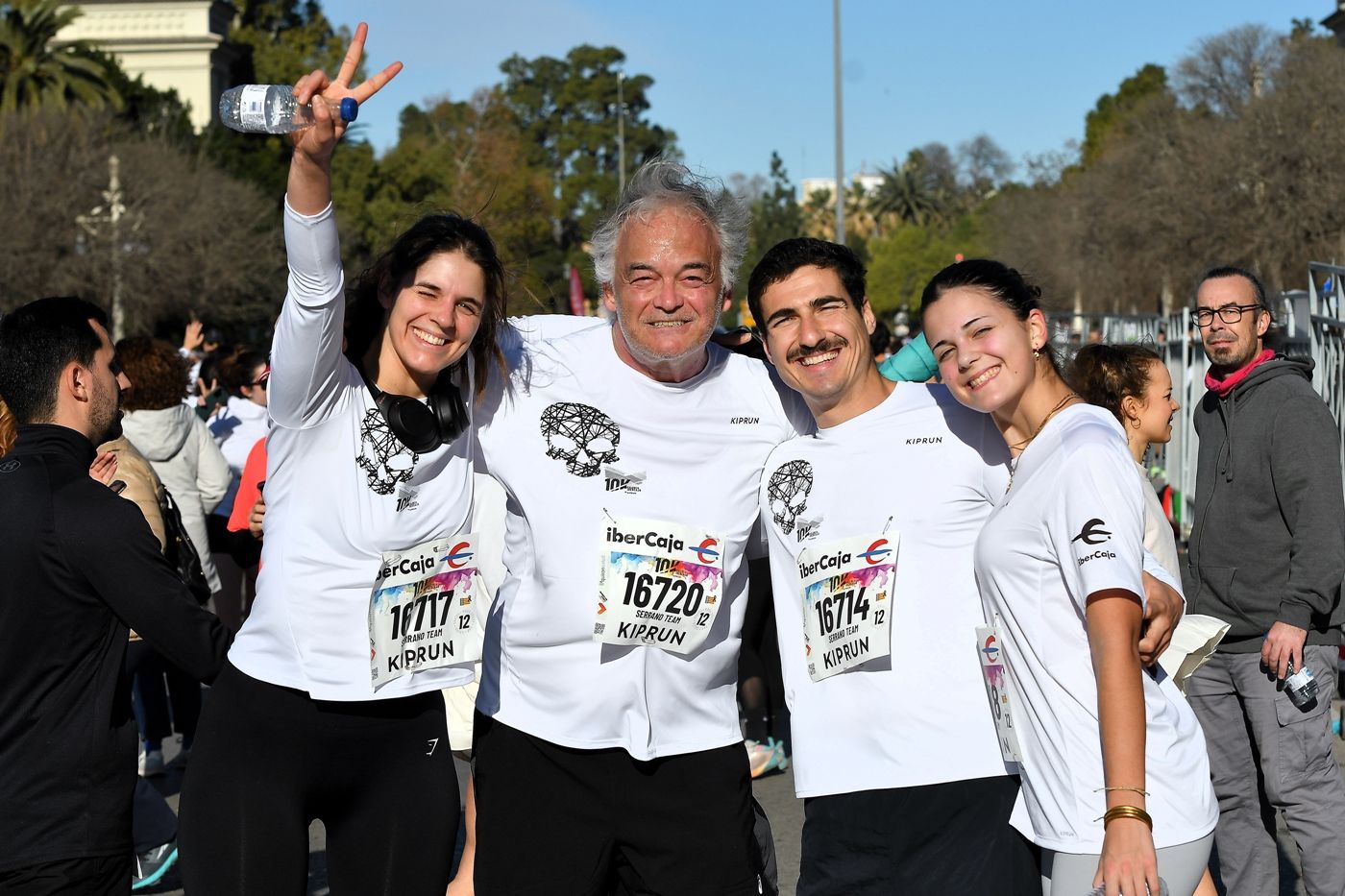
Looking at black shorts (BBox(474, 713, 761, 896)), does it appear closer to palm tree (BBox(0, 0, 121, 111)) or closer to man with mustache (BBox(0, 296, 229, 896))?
man with mustache (BBox(0, 296, 229, 896))

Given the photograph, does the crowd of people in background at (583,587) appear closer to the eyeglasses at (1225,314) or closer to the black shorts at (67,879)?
the black shorts at (67,879)

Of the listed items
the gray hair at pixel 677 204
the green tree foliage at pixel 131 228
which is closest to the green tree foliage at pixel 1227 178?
the green tree foliage at pixel 131 228

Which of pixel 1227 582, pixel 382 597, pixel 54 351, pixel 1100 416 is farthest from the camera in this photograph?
pixel 1227 582

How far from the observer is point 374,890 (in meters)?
3.42

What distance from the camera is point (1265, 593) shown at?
4.93 meters

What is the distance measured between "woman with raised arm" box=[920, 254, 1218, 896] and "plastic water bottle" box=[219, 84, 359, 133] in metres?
1.53

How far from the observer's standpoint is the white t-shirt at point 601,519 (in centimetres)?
338

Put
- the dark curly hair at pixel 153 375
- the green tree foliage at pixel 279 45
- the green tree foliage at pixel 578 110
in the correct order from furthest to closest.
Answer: the green tree foliage at pixel 578 110, the green tree foliage at pixel 279 45, the dark curly hair at pixel 153 375

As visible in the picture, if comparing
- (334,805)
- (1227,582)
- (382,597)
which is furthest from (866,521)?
(1227,582)

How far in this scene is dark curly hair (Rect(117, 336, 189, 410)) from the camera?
314 inches

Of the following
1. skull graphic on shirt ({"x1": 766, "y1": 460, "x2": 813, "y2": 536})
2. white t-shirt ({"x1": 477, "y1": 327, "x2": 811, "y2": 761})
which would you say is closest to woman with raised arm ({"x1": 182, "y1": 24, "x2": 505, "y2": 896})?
white t-shirt ({"x1": 477, "y1": 327, "x2": 811, "y2": 761})

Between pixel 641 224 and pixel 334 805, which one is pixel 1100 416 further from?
pixel 334 805

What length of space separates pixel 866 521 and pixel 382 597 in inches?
45.0

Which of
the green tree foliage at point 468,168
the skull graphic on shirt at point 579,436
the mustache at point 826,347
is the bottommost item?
the skull graphic on shirt at point 579,436
